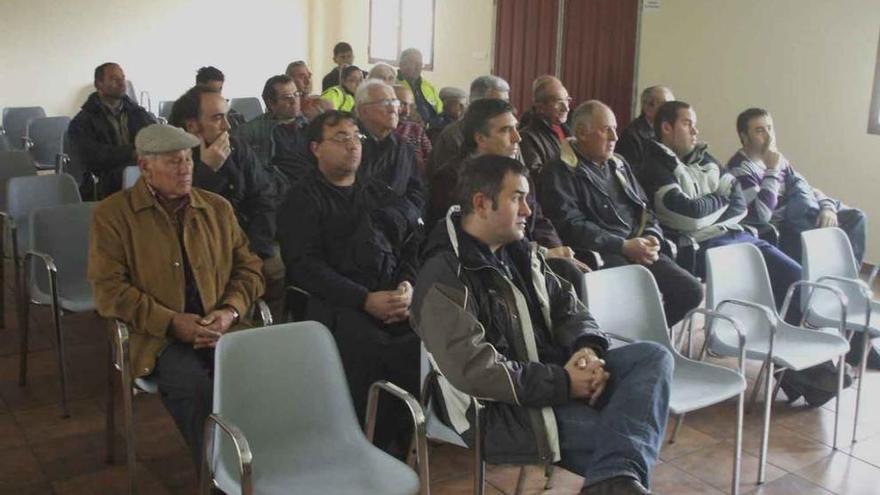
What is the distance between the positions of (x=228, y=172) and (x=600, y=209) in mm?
1536

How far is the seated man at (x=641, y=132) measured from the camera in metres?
4.36

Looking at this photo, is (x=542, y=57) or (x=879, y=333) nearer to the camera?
(x=879, y=333)

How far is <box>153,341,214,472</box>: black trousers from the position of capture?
7.72 ft

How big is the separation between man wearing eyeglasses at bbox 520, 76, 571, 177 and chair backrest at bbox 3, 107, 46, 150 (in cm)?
452

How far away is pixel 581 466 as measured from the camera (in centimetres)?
212

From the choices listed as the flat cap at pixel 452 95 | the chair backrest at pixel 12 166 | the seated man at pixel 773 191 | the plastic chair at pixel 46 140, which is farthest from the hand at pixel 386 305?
the plastic chair at pixel 46 140

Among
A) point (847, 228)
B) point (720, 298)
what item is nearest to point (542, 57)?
point (847, 228)

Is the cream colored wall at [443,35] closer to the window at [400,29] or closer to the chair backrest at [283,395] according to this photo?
the window at [400,29]

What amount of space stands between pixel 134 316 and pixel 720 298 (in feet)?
6.50

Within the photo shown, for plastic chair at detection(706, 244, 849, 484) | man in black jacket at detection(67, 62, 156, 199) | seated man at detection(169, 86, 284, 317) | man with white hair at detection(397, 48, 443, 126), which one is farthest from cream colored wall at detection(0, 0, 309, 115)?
plastic chair at detection(706, 244, 849, 484)

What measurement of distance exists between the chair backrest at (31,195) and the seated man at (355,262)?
60.5 inches

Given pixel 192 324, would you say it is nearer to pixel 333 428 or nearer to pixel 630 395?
pixel 333 428

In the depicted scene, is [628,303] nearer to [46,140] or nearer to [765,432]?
[765,432]

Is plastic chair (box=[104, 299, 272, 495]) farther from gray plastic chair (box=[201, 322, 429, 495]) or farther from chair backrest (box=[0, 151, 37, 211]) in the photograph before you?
chair backrest (box=[0, 151, 37, 211])
